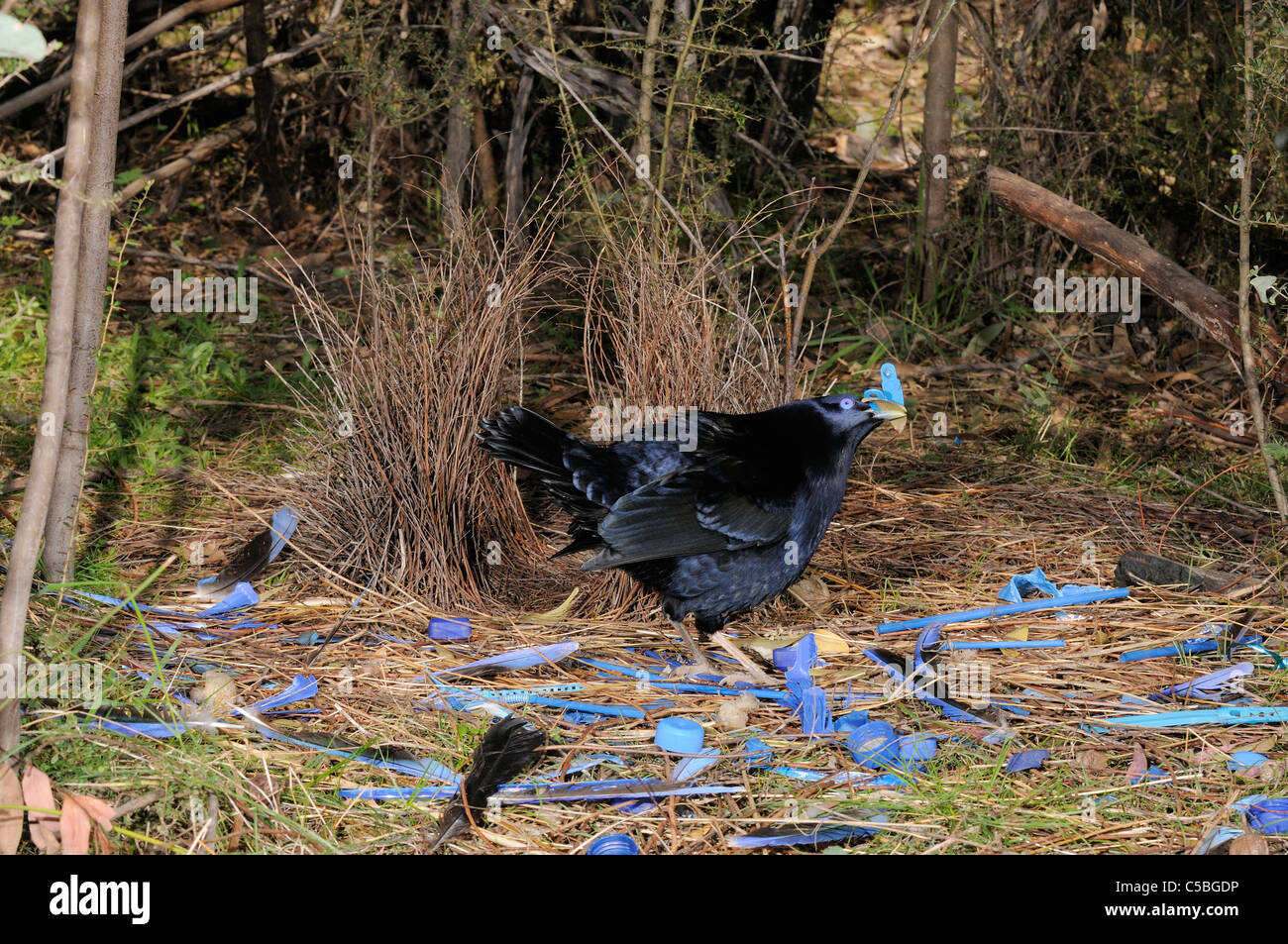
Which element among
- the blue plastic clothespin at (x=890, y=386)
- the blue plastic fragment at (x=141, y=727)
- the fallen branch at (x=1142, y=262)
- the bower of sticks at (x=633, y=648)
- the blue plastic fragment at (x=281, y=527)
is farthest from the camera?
the fallen branch at (x=1142, y=262)

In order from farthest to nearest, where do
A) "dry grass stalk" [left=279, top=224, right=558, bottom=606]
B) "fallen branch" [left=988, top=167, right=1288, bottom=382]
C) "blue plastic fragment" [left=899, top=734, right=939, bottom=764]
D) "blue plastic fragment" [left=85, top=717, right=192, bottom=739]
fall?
"fallen branch" [left=988, top=167, right=1288, bottom=382], "dry grass stalk" [left=279, top=224, right=558, bottom=606], "blue plastic fragment" [left=899, top=734, right=939, bottom=764], "blue plastic fragment" [left=85, top=717, right=192, bottom=739]

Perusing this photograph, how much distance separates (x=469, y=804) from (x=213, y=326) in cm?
390

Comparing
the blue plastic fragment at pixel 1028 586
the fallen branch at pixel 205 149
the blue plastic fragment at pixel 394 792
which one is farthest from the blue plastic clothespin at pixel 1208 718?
the fallen branch at pixel 205 149

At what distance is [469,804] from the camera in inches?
106

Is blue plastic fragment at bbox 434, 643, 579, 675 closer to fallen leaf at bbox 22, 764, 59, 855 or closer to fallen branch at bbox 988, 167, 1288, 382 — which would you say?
fallen leaf at bbox 22, 764, 59, 855

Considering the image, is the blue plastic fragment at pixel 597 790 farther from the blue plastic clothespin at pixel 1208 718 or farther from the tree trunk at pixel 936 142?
the tree trunk at pixel 936 142

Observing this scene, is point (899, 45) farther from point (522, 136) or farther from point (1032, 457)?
point (1032, 457)

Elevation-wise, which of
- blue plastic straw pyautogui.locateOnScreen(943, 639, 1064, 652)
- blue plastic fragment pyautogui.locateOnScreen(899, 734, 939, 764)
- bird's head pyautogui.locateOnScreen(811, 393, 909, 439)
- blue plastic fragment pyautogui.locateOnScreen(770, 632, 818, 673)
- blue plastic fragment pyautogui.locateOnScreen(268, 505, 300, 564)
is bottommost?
blue plastic fragment pyautogui.locateOnScreen(899, 734, 939, 764)

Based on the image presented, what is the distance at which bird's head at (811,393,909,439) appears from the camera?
11.5 ft

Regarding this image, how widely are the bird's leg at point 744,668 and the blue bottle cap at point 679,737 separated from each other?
43 centimetres

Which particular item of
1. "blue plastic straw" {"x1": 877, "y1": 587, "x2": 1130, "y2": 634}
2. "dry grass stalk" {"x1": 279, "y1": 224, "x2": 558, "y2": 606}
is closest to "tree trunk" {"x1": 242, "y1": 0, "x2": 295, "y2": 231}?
"dry grass stalk" {"x1": 279, "y1": 224, "x2": 558, "y2": 606}

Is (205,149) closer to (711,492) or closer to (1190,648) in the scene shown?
(711,492)

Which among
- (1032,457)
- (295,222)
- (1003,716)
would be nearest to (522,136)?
(295,222)

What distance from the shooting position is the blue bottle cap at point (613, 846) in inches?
102
